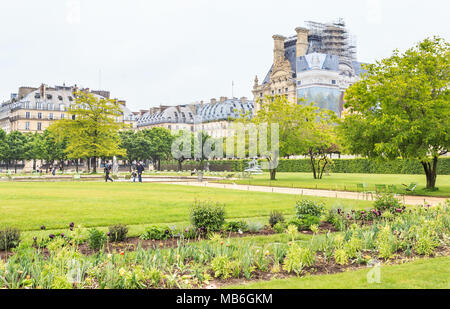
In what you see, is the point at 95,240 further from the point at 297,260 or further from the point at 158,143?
the point at 158,143

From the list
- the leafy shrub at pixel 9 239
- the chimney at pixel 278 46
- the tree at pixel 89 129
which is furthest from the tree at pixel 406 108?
the chimney at pixel 278 46

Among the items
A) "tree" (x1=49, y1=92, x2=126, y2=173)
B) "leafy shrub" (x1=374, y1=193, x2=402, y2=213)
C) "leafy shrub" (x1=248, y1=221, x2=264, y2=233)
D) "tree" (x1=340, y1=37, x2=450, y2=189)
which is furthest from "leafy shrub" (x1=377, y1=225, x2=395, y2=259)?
"tree" (x1=49, y1=92, x2=126, y2=173)

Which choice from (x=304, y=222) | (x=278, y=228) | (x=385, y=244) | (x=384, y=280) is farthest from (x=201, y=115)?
(x=384, y=280)

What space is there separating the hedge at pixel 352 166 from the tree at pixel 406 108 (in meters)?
11.6

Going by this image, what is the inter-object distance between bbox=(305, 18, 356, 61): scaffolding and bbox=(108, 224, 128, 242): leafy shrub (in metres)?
104

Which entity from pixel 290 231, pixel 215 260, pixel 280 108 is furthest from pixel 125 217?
pixel 280 108

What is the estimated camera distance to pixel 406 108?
84.0 ft

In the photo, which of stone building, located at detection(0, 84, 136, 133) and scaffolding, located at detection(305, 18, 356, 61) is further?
stone building, located at detection(0, 84, 136, 133)

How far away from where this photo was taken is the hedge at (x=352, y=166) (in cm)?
4981

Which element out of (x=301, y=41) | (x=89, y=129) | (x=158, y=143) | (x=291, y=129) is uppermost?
(x=301, y=41)

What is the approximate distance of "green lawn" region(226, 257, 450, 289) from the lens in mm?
6402

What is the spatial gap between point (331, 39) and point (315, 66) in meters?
13.7

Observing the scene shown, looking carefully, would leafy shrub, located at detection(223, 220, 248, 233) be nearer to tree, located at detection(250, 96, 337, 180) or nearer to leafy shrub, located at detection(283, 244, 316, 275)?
leafy shrub, located at detection(283, 244, 316, 275)
